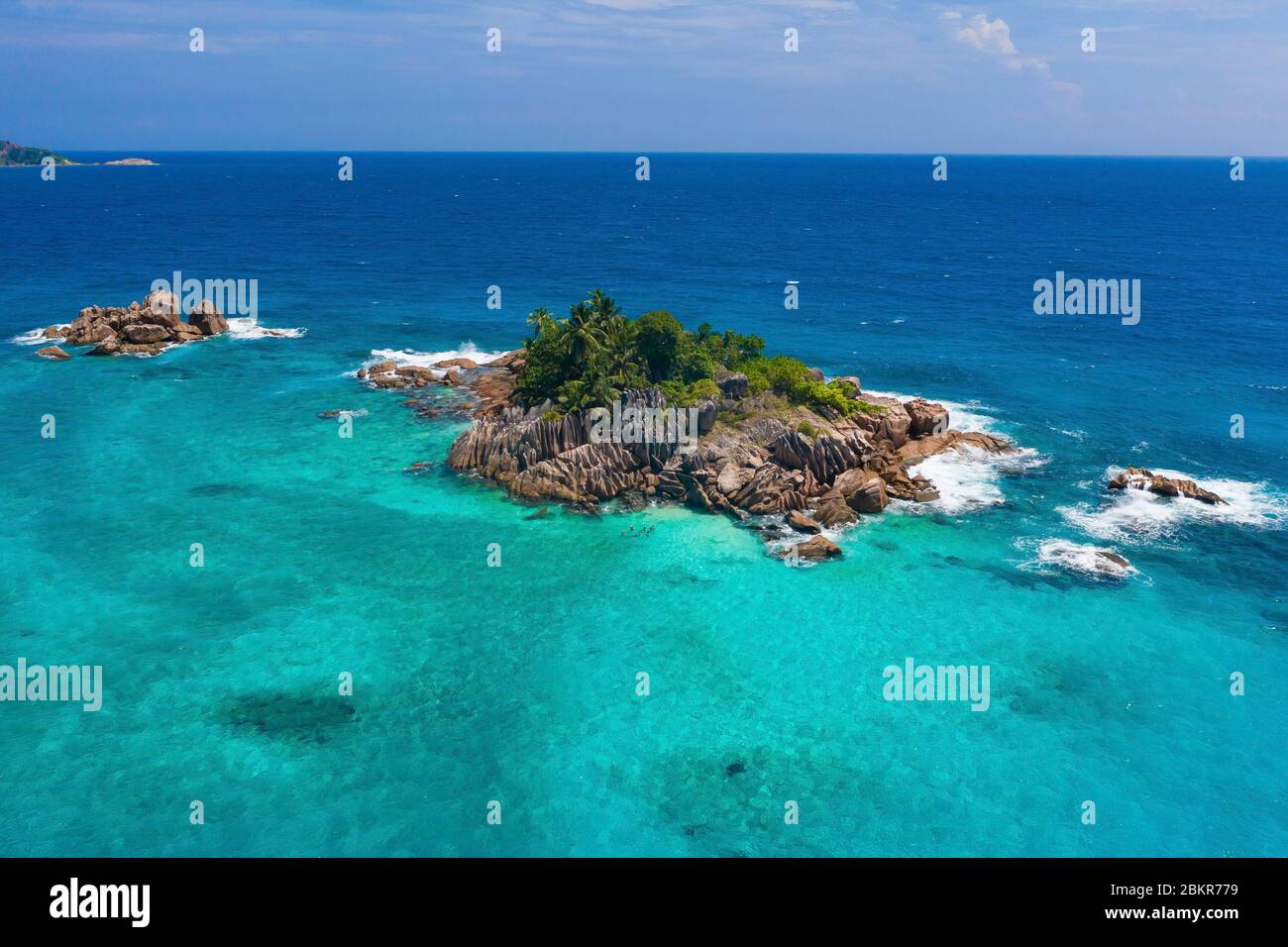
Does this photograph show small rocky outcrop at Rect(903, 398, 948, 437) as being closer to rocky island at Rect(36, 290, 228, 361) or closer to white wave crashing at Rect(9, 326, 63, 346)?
rocky island at Rect(36, 290, 228, 361)

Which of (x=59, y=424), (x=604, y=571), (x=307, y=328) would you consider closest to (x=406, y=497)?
(x=604, y=571)

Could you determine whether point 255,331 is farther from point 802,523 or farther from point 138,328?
point 802,523

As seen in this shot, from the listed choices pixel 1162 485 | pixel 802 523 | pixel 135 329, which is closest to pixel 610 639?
pixel 802 523

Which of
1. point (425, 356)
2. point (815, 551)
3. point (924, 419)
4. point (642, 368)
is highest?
point (425, 356)

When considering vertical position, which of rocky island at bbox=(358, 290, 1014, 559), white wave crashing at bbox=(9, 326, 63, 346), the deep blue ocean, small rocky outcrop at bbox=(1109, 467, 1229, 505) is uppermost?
white wave crashing at bbox=(9, 326, 63, 346)

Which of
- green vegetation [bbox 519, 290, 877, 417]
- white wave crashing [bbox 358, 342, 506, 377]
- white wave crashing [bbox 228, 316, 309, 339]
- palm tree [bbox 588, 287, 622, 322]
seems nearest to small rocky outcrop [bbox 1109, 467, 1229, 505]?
green vegetation [bbox 519, 290, 877, 417]
